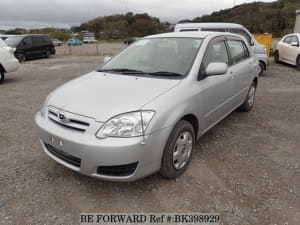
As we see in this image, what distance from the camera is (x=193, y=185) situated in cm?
233

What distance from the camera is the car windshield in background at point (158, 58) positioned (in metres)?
2.59

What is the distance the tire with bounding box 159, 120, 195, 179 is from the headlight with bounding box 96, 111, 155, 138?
1.27ft

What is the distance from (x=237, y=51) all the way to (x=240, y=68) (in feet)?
1.07

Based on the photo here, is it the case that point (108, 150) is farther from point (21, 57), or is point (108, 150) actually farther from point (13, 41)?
point (13, 41)

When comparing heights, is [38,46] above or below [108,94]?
above

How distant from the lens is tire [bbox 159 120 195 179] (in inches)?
86.0

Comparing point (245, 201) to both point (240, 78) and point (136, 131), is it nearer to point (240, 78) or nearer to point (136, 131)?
point (136, 131)

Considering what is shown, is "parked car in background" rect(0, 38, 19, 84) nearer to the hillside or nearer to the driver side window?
the driver side window

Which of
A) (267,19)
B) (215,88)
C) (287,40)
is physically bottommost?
(215,88)

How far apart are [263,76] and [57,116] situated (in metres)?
7.77

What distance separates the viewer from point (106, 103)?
205cm

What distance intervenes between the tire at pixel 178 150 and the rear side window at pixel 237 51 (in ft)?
5.56

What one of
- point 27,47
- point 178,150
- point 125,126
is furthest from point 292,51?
point 27,47

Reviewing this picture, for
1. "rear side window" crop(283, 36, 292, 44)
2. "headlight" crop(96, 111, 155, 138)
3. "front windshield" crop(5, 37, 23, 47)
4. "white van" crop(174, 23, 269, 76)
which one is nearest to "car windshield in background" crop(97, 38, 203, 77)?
"headlight" crop(96, 111, 155, 138)
